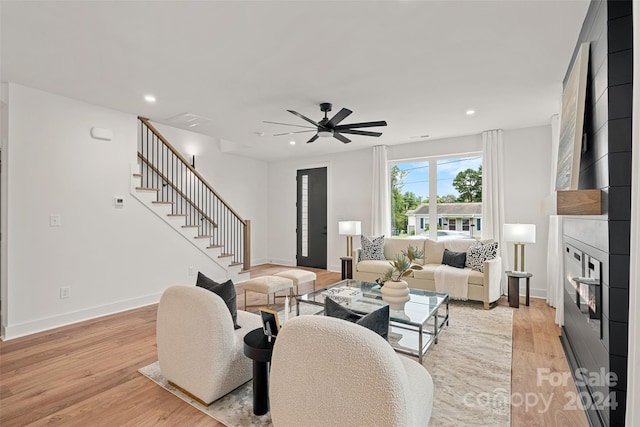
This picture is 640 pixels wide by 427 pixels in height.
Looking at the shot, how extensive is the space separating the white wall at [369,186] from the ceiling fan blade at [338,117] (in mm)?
2869

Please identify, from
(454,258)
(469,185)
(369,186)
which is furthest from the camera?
(369,186)

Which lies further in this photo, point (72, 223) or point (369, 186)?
point (369, 186)

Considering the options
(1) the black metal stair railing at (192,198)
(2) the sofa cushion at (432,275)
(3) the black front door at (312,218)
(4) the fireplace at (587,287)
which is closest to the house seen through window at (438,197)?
(2) the sofa cushion at (432,275)

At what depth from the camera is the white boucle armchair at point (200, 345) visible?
2.03 m

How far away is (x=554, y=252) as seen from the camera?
418 cm

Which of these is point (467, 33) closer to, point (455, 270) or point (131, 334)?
point (455, 270)

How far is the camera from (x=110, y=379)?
8.09 ft

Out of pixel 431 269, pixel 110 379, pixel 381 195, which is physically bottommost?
pixel 110 379

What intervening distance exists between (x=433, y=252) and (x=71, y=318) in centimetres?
515

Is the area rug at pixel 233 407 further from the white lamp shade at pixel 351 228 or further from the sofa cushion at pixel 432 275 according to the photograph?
the white lamp shade at pixel 351 228

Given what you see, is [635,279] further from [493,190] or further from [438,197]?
[438,197]

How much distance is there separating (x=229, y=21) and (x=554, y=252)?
→ 15.5 feet

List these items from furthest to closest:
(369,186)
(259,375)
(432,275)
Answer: (369,186), (432,275), (259,375)

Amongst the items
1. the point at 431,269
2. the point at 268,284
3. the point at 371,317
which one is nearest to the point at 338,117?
the point at 268,284
